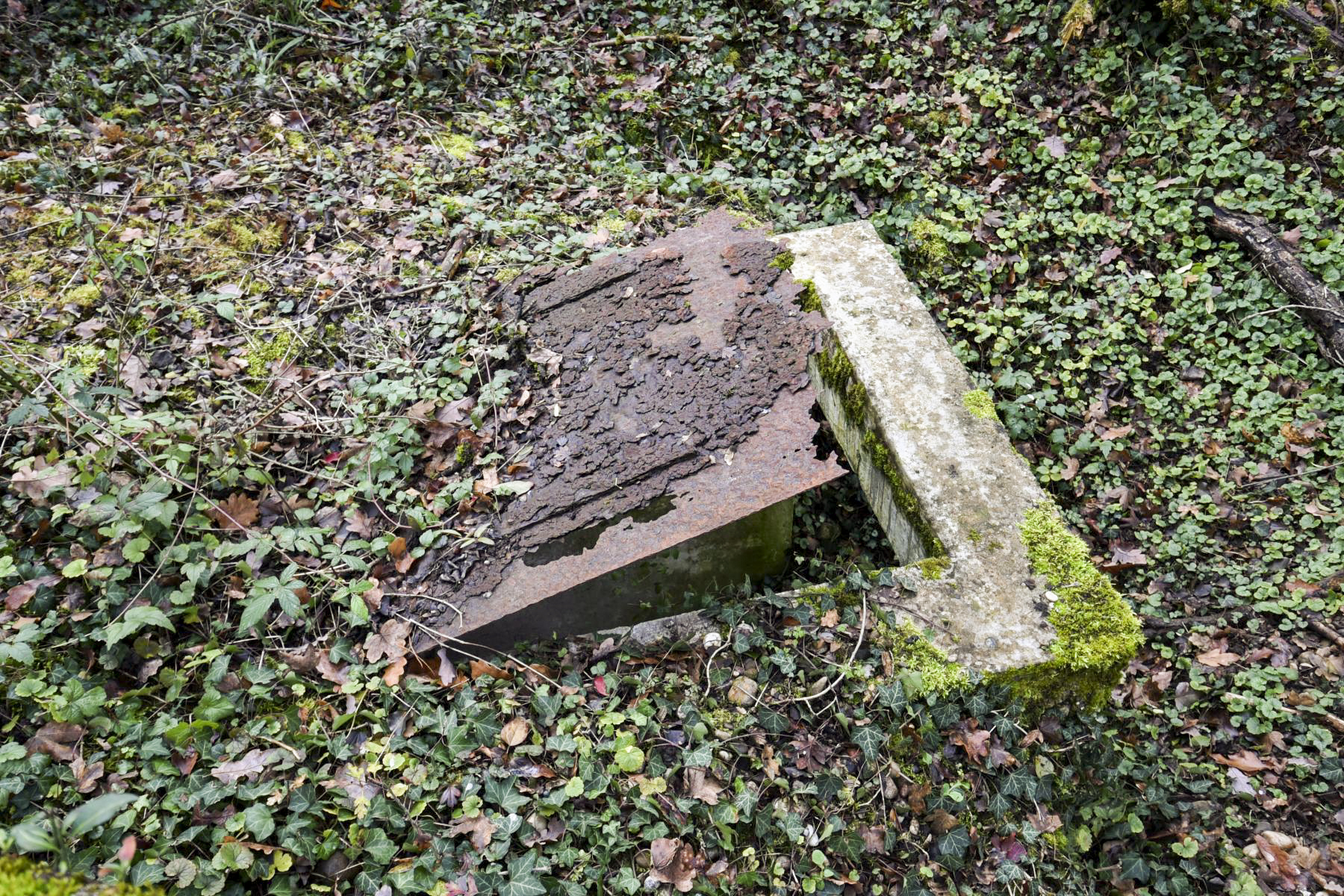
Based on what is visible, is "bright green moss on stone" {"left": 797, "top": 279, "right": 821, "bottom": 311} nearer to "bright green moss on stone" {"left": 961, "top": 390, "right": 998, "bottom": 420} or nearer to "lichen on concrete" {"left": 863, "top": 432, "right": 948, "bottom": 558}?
"lichen on concrete" {"left": 863, "top": 432, "right": 948, "bottom": 558}

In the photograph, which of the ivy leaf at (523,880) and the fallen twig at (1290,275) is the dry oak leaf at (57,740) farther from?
the fallen twig at (1290,275)

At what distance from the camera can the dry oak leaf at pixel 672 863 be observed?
2.31 metres

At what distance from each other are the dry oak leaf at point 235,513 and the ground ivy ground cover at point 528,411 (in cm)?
1

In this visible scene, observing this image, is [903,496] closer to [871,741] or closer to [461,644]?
[871,741]

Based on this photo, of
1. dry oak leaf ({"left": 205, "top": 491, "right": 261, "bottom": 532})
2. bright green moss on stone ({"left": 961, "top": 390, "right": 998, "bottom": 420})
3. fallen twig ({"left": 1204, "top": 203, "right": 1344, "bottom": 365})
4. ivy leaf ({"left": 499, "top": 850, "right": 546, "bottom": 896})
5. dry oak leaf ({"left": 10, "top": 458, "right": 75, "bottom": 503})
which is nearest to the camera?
ivy leaf ({"left": 499, "top": 850, "right": 546, "bottom": 896})

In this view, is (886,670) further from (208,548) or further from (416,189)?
(416,189)

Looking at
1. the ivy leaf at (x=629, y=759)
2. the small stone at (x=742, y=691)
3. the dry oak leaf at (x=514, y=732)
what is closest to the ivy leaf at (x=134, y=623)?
the dry oak leaf at (x=514, y=732)

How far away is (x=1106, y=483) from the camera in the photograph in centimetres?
409

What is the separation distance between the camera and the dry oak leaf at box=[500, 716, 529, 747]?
2.62 m

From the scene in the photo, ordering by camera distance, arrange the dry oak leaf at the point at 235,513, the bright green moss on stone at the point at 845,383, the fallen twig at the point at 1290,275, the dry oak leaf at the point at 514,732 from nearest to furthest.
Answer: the dry oak leaf at the point at 514,732 → the dry oak leaf at the point at 235,513 → the bright green moss on stone at the point at 845,383 → the fallen twig at the point at 1290,275

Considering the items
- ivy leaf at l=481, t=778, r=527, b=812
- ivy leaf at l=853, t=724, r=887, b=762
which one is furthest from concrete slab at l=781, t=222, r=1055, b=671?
ivy leaf at l=481, t=778, r=527, b=812

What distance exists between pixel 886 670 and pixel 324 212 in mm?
3961

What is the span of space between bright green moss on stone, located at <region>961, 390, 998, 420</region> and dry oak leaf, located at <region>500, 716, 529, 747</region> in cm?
211

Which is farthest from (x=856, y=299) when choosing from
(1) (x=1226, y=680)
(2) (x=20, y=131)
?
(2) (x=20, y=131)
